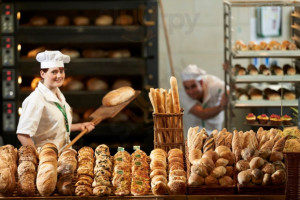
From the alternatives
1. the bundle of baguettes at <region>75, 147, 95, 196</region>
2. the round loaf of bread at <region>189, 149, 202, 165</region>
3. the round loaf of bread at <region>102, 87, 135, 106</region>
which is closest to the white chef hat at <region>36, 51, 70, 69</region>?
the round loaf of bread at <region>102, 87, 135, 106</region>

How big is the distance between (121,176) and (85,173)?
0.16 meters

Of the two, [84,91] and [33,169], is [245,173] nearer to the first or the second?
[33,169]

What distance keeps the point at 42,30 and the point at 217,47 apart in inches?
66.2

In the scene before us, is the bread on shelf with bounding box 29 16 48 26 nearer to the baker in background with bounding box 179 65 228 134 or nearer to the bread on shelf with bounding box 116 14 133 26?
the bread on shelf with bounding box 116 14 133 26

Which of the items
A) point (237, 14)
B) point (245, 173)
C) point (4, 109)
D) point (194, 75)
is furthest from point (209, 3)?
point (245, 173)

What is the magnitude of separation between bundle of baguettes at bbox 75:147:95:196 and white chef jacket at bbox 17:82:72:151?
1.07 m

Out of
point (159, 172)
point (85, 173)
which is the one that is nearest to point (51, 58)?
point (85, 173)

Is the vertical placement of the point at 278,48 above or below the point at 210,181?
above

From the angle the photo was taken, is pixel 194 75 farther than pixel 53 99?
Yes

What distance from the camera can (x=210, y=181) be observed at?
2438 mm

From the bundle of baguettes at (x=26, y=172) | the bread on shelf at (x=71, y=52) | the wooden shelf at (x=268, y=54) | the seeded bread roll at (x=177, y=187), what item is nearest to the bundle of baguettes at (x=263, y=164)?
the seeded bread roll at (x=177, y=187)

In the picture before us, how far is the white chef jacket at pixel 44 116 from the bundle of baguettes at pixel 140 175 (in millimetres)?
1242

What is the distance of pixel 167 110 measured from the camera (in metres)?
3.00

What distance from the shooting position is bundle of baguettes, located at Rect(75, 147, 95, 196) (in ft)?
8.00
